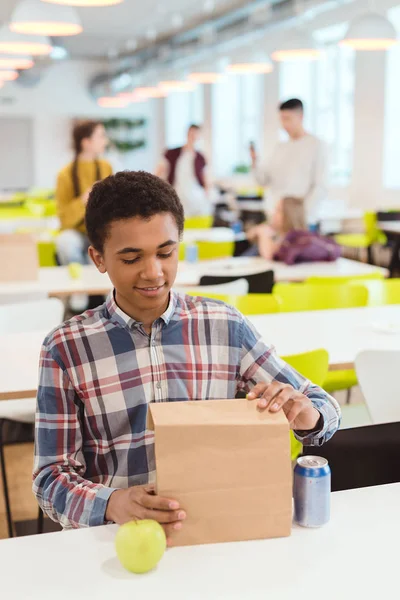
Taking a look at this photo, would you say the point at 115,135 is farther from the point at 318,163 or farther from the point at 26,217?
the point at 318,163

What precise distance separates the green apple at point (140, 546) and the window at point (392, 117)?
9393 millimetres

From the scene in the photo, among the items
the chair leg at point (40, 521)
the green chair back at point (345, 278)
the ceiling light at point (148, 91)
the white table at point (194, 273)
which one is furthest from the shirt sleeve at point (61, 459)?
the ceiling light at point (148, 91)

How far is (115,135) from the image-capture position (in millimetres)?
18047

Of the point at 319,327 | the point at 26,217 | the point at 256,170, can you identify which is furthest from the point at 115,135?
the point at 319,327

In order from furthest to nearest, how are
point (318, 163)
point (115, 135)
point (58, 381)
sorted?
1. point (115, 135)
2. point (318, 163)
3. point (58, 381)

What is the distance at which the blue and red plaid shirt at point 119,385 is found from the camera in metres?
1.41

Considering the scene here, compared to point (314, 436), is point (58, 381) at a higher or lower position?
higher

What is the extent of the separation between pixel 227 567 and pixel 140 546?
15 centimetres

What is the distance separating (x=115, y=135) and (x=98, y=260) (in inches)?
672

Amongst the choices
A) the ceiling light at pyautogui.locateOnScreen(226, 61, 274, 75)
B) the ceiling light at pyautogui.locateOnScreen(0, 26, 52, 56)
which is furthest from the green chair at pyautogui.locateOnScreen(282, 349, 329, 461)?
the ceiling light at pyautogui.locateOnScreen(226, 61, 274, 75)

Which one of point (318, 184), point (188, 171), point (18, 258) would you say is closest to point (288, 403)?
point (18, 258)

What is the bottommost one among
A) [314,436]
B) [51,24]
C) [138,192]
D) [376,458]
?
[376,458]

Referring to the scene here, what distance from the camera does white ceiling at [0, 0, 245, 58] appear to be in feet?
37.2

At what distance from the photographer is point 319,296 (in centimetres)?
354
